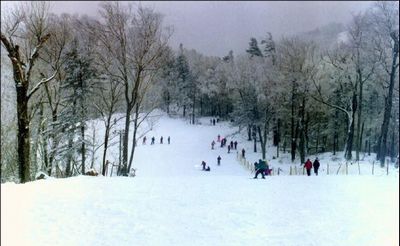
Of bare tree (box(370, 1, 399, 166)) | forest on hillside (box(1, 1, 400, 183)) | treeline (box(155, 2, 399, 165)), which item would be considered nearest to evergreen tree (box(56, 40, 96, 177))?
forest on hillside (box(1, 1, 400, 183))

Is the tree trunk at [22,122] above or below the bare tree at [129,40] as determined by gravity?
below

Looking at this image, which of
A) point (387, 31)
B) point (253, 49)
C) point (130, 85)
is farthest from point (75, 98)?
point (253, 49)

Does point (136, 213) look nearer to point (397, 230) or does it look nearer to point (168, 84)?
point (397, 230)

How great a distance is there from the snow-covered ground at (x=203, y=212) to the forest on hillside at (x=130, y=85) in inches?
176

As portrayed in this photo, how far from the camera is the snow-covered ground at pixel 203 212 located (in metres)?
11.5

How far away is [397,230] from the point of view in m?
13.3

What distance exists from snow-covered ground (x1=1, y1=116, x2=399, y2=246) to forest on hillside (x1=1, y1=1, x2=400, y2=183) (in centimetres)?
Answer: 447

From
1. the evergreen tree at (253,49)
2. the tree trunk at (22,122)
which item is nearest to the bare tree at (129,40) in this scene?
the tree trunk at (22,122)

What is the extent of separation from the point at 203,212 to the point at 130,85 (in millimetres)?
24448

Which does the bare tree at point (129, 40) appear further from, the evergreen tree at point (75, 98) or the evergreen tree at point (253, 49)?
the evergreen tree at point (253, 49)

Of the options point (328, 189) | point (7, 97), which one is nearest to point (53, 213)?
point (328, 189)

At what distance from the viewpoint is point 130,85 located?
3697cm

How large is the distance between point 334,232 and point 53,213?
852cm

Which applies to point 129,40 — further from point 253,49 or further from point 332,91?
point 253,49
